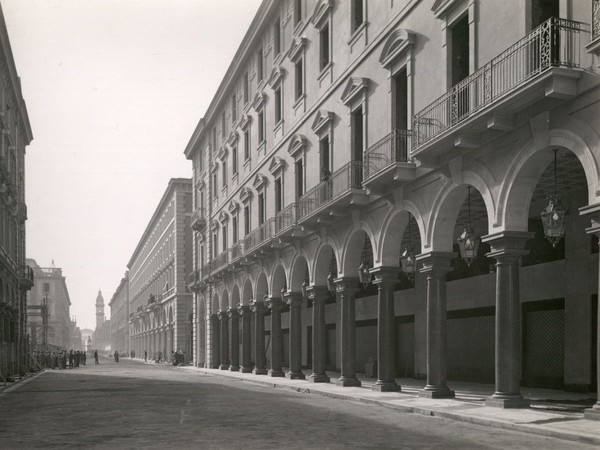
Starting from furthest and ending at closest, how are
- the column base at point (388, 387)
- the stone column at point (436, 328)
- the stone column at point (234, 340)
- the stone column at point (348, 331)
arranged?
1. the stone column at point (234, 340)
2. the stone column at point (348, 331)
3. the column base at point (388, 387)
4. the stone column at point (436, 328)

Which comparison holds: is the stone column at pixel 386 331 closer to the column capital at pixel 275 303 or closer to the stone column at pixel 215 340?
the column capital at pixel 275 303

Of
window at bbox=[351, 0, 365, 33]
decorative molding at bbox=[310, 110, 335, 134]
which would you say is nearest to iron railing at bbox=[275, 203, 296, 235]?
decorative molding at bbox=[310, 110, 335, 134]

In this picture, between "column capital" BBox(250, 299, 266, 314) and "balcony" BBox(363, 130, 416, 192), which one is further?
"column capital" BBox(250, 299, 266, 314)

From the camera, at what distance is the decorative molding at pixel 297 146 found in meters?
28.1

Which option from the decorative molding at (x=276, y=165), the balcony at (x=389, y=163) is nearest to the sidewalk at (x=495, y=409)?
the balcony at (x=389, y=163)

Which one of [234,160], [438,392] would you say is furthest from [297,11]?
[438,392]

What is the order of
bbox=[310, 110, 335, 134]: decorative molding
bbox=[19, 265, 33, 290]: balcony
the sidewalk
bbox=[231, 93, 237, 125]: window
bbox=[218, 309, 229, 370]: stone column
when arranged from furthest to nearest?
1. bbox=[19, 265, 33, 290]: balcony
2. bbox=[218, 309, 229, 370]: stone column
3. bbox=[231, 93, 237, 125]: window
4. bbox=[310, 110, 335, 134]: decorative molding
5. the sidewalk

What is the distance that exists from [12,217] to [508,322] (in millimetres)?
33347

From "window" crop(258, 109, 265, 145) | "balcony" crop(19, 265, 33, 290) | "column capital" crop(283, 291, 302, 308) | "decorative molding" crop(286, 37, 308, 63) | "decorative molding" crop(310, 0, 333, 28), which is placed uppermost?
"decorative molding" crop(310, 0, 333, 28)

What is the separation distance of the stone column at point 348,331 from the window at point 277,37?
40.3ft

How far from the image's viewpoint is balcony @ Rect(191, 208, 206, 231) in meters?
48.9

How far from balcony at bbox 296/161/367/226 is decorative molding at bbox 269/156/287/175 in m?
4.61

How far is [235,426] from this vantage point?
13.5 m

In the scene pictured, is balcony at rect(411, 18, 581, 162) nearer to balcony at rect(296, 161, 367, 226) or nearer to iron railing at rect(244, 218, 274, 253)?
balcony at rect(296, 161, 367, 226)
